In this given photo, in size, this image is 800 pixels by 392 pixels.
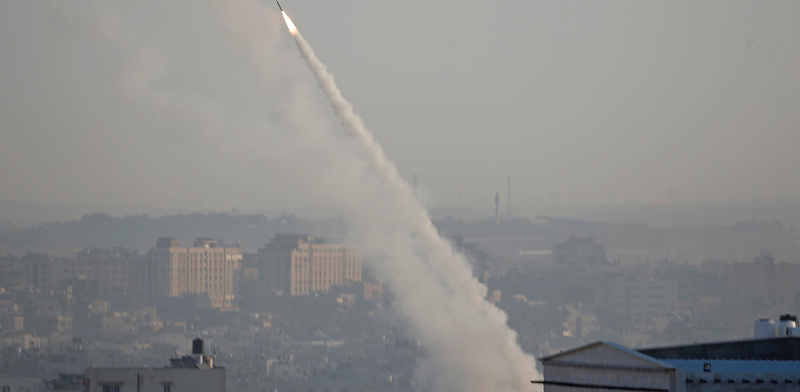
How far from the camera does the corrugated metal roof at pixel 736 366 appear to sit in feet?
100

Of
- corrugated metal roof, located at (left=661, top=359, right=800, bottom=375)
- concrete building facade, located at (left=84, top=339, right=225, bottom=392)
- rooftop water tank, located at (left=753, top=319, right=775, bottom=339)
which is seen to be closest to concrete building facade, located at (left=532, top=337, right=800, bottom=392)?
corrugated metal roof, located at (left=661, top=359, right=800, bottom=375)

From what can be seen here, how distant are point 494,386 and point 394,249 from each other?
68768 mm

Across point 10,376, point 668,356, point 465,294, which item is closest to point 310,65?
point 465,294

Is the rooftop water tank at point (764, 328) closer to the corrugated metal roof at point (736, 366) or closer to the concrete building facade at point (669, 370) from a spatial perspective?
the concrete building facade at point (669, 370)

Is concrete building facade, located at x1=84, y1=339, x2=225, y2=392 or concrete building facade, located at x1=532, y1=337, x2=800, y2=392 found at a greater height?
concrete building facade, located at x1=532, y1=337, x2=800, y2=392

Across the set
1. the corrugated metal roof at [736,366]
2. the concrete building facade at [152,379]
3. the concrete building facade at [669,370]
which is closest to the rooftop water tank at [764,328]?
the concrete building facade at [669,370]

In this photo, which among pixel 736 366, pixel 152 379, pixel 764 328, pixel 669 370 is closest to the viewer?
pixel 669 370

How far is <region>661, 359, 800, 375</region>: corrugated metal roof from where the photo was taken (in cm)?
3048

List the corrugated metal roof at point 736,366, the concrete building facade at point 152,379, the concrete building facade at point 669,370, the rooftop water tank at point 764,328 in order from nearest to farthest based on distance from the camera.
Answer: the concrete building facade at point 669,370, the corrugated metal roof at point 736,366, the rooftop water tank at point 764,328, the concrete building facade at point 152,379

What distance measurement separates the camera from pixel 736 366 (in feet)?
101

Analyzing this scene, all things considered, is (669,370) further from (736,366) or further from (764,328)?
(764,328)

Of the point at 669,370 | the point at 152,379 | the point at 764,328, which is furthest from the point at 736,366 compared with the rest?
the point at 152,379

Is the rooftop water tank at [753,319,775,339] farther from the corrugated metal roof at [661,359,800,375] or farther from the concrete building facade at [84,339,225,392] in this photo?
the concrete building facade at [84,339,225,392]

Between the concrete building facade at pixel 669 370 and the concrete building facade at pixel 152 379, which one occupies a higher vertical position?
the concrete building facade at pixel 669 370
